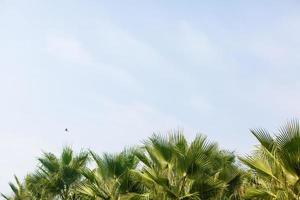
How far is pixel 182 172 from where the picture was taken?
37.4ft

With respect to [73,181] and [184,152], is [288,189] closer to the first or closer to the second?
[184,152]

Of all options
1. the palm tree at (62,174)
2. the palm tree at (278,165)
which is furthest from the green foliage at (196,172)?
the palm tree at (62,174)

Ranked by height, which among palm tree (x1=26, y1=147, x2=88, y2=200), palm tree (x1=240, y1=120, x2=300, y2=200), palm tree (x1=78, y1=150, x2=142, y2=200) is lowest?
palm tree (x1=240, y1=120, x2=300, y2=200)

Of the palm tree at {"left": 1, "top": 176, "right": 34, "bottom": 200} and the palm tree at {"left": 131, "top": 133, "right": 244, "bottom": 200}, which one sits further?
the palm tree at {"left": 1, "top": 176, "right": 34, "bottom": 200}

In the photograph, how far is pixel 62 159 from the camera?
1798cm

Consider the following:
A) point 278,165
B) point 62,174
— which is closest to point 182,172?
point 278,165

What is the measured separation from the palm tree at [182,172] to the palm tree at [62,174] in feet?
20.3

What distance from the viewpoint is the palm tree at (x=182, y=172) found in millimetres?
11180

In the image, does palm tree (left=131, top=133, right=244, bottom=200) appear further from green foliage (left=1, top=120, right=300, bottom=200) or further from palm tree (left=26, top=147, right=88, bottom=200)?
palm tree (left=26, top=147, right=88, bottom=200)

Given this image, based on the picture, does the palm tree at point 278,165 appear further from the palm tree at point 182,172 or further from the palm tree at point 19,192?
the palm tree at point 19,192

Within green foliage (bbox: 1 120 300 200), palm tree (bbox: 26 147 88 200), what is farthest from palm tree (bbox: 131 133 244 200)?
palm tree (bbox: 26 147 88 200)

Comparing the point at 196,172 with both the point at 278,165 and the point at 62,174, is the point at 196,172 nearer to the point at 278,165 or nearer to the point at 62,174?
the point at 278,165

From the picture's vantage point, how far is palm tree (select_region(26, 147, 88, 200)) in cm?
1767

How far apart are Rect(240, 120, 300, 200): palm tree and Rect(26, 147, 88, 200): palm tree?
893 cm
